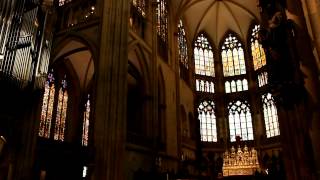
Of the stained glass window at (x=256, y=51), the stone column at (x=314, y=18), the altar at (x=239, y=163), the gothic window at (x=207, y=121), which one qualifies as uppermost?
the stained glass window at (x=256, y=51)

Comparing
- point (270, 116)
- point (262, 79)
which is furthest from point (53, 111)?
point (262, 79)

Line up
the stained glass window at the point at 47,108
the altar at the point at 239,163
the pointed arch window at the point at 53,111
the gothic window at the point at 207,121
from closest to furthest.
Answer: the stained glass window at the point at 47,108, the pointed arch window at the point at 53,111, the altar at the point at 239,163, the gothic window at the point at 207,121

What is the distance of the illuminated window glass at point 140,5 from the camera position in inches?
742

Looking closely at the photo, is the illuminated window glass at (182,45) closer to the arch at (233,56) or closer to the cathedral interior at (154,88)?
the cathedral interior at (154,88)

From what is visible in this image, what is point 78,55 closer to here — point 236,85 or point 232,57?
point 236,85

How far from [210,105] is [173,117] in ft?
30.9

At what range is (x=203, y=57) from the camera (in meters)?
31.6

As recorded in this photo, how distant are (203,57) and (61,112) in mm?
16447

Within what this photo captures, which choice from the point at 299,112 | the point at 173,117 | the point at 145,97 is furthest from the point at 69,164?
the point at 299,112

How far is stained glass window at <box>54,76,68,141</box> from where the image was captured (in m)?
19.8

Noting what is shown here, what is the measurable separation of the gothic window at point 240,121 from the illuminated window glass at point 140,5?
1444cm

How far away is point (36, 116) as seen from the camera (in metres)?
13.6

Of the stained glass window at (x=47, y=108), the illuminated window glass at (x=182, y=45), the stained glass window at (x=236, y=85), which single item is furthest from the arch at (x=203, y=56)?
the stained glass window at (x=47, y=108)

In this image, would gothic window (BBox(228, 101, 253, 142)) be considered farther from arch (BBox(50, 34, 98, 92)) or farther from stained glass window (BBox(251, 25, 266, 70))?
arch (BBox(50, 34, 98, 92))
